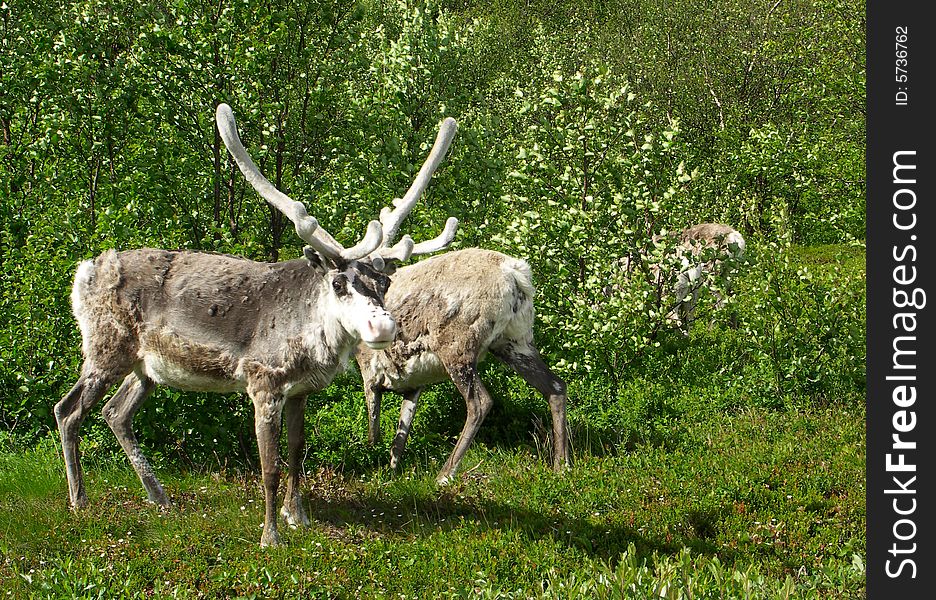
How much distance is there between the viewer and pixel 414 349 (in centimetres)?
926

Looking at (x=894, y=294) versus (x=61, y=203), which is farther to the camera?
(x=61, y=203)

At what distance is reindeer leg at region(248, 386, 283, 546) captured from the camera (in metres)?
6.87

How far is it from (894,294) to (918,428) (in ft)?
3.06

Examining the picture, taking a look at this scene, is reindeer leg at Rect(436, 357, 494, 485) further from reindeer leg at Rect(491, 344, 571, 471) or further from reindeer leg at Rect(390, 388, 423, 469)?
reindeer leg at Rect(390, 388, 423, 469)

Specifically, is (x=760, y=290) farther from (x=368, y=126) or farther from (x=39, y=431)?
(x=39, y=431)

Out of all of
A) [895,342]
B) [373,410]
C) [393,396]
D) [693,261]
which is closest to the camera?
[895,342]

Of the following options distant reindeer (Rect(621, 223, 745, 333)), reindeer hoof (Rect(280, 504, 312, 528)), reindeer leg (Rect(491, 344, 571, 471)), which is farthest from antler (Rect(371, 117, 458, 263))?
distant reindeer (Rect(621, 223, 745, 333))

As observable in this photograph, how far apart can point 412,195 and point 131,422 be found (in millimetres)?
3187

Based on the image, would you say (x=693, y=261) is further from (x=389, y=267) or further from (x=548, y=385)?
(x=389, y=267)

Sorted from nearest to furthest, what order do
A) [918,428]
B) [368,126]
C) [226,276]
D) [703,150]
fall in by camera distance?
[918,428]
[226,276]
[368,126]
[703,150]

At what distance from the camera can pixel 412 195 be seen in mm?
7488

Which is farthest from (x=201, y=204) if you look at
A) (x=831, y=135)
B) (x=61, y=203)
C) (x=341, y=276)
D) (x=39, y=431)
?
(x=831, y=135)

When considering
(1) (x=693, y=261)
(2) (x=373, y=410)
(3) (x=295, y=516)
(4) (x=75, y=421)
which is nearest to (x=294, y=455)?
(3) (x=295, y=516)

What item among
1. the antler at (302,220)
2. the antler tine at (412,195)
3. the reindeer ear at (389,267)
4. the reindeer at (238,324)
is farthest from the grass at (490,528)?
the antler tine at (412,195)
